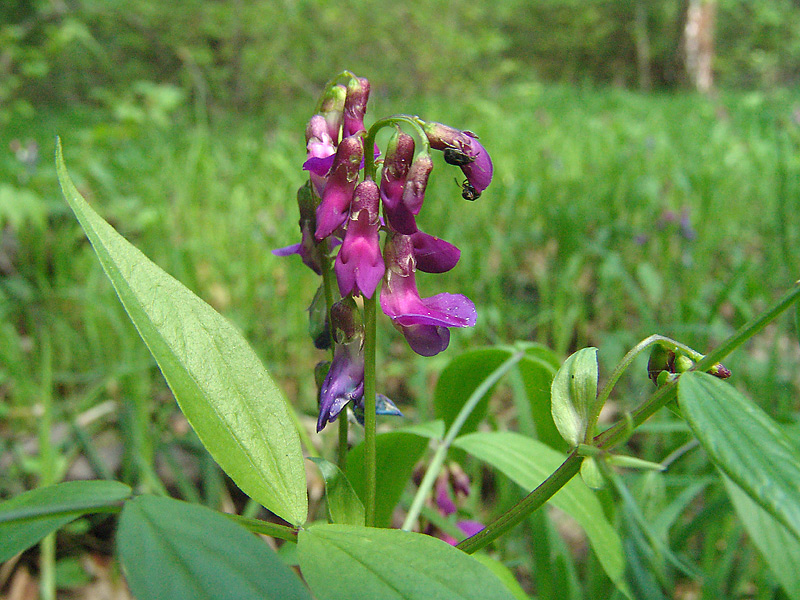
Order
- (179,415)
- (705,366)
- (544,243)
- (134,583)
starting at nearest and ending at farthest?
(134,583) < (705,366) < (179,415) < (544,243)

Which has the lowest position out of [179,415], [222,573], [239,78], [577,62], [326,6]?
[179,415]

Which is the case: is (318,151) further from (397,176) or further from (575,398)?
(575,398)

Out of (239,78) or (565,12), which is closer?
(239,78)

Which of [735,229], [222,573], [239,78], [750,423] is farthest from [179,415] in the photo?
[239,78]

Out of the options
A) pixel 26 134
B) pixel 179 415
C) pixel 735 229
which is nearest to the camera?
pixel 179 415

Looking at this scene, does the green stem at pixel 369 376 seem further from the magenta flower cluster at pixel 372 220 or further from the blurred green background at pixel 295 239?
the blurred green background at pixel 295 239

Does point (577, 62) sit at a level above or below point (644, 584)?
above

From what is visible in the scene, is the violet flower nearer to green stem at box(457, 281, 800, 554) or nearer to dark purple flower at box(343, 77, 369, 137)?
dark purple flower at box(343, 77, 369, 137)

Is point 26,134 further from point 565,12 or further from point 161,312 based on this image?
point 565,12

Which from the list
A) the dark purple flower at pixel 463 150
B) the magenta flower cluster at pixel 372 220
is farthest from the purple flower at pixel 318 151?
the dark purple flower at pixel 463 150
